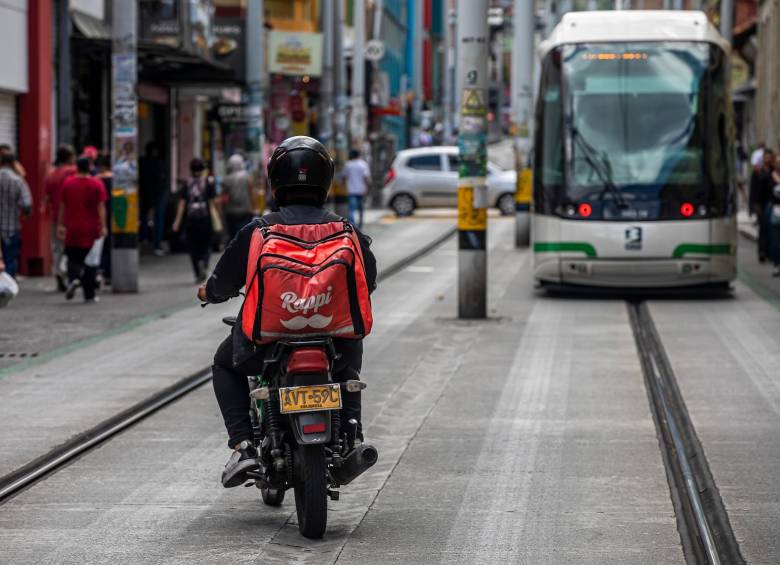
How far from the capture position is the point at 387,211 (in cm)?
4516

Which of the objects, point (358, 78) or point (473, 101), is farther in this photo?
point (358, 78)

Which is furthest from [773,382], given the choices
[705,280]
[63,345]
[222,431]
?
[705,280]

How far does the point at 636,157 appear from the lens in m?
19.8

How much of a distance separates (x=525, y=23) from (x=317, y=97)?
742 inches

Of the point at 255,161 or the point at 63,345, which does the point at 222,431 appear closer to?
the point at 63,345

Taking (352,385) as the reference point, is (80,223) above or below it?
above

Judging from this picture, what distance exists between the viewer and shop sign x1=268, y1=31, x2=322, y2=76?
40.3 m

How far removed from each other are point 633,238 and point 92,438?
431 inches

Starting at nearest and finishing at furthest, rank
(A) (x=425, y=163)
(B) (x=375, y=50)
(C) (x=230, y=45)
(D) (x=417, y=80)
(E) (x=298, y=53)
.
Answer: (C) (x=230, y=45), (E) (x=298, y=53), (A) (x=425, y=163), (B) (x=375, y=50), (D) (x=417, y=80)

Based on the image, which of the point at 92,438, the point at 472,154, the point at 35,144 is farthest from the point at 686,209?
the point at 92,438

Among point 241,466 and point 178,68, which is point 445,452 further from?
point 178,68

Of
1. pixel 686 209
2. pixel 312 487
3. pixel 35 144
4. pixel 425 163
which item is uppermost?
pixel 35 144

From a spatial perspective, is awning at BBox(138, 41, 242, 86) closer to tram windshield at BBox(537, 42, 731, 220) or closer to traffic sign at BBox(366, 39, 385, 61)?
Result: tram windshield at BBox(537, 42, 731, 220)

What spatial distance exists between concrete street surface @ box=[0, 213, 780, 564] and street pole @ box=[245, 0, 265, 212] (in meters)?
14.7
